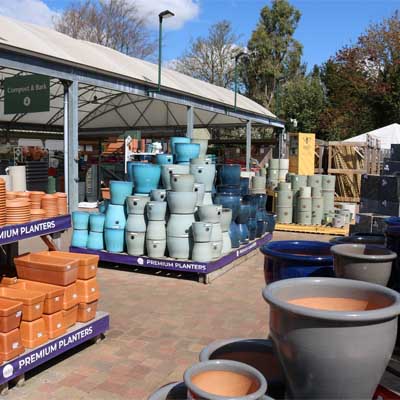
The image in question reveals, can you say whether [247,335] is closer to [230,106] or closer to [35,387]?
[35,387]

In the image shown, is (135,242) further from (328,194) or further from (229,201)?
(328,194)

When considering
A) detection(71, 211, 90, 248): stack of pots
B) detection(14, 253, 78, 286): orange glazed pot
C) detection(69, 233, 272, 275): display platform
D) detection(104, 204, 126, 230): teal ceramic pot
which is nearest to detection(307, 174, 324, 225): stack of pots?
detection(69, 233, 272, 275): display platform

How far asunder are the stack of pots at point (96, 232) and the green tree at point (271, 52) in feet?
97.1

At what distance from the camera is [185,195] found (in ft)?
21.6

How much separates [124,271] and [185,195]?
5.08ft

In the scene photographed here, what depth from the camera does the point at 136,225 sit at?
6.79m

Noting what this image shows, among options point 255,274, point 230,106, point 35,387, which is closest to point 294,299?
point 35,387

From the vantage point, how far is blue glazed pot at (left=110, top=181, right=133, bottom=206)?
22.8 ft

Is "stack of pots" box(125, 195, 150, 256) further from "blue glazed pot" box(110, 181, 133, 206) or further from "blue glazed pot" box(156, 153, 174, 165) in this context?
"blue glazed pot" box(156, 153, 174, 165)

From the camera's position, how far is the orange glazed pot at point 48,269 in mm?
3947

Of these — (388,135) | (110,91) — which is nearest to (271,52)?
(388,135)

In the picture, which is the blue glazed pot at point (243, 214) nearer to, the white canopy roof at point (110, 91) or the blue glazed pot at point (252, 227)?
the blue glazed pot at point (252, 227)

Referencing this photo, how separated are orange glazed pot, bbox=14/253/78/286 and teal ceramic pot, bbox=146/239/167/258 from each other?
8.30 ft

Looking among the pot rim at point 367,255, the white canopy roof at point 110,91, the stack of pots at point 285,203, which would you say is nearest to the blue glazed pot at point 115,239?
the white canopy roof at point 110,91
